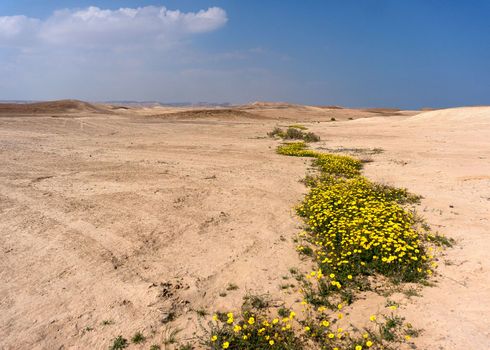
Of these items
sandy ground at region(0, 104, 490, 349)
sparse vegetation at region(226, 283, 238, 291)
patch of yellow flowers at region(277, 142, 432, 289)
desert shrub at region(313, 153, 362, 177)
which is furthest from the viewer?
desert shrub at region(313, 153, 362, 177)

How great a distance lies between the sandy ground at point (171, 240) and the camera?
4.66m

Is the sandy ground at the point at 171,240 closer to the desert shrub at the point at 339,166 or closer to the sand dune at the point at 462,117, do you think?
the desert shrub at the point at 339,166

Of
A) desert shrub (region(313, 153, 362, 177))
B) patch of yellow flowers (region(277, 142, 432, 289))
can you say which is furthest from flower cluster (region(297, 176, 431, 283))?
desert shrub (region(313, 153, 362, 177))

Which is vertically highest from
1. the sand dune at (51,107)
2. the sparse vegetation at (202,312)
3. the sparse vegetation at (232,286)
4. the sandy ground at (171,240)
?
the sand dune at (51,107)

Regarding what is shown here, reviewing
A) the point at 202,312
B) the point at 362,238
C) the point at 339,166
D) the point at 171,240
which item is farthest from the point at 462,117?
the point at 202,312

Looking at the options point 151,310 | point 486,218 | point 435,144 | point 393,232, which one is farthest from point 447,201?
point 435,144

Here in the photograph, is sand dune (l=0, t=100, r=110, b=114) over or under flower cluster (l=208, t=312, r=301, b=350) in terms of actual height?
over

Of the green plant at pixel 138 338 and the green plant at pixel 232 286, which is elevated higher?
the green plant at pixel 232 286

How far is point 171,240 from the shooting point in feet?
22.7

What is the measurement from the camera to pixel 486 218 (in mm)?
7484

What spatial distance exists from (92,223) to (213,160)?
23.2 feet

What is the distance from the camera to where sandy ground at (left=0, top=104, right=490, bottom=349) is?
4.66 meters

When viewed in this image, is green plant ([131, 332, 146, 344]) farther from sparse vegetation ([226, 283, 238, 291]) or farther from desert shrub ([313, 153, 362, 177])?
desert shrub ([313, 153, 362, 177])

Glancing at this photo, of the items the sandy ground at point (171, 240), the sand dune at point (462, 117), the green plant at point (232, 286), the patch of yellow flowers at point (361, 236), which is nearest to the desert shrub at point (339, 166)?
the sandy ground at point (171, 240)
